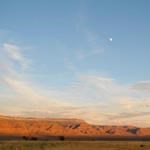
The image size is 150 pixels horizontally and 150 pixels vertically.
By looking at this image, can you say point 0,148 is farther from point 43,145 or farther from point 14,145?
point 43,145

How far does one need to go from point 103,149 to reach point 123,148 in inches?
238

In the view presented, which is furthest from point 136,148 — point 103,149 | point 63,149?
point 63,149

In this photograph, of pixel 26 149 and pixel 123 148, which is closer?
pixel 26 149

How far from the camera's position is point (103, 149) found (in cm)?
8556

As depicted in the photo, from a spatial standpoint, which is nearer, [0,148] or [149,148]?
[0,148]

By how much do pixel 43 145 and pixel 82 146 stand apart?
9842 millimetres

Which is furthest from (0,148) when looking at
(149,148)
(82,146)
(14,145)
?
(149,148)

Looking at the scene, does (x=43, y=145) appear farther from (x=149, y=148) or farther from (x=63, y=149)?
(x=149, y=148)

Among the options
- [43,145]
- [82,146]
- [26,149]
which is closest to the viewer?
[26,149]

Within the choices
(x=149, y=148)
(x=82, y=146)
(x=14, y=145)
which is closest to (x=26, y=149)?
(x=14, y=145)

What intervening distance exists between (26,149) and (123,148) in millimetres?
23470

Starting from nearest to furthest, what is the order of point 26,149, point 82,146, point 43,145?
point 26,149 → point 43,145 → point 82,146

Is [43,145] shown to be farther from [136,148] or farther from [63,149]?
[136,148]

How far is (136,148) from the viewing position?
91.9 meters
